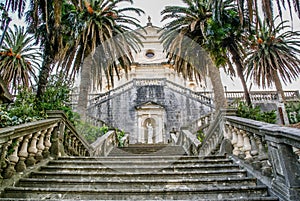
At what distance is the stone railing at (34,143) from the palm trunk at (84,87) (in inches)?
191

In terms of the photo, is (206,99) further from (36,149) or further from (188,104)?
(36,149)

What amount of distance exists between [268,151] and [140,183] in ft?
6.58

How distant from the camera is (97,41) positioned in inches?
502

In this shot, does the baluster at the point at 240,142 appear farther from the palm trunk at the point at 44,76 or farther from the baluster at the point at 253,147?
the palm trunk at the point at 44,76

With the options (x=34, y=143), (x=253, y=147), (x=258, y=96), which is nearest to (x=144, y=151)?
(x=34, y=143)

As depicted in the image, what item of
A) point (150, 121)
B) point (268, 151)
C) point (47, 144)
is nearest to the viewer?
point (268, 151)

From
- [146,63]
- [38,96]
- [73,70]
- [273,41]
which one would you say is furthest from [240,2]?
[146,63]

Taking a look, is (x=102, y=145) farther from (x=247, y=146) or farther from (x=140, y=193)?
(x=247, y=146)

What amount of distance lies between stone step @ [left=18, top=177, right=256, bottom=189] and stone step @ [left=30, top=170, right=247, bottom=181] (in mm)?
289

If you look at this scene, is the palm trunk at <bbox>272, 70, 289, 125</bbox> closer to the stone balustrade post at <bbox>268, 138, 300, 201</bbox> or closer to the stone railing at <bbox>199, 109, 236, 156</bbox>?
the stone railing at <bbox>199, 109, 236, 156</bbox>

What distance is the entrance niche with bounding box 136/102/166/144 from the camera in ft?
59.5

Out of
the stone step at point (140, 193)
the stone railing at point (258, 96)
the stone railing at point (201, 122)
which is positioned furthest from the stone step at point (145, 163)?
the stone railing at point (258, 96)

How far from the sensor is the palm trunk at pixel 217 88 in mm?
10430

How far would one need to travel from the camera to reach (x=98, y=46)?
12.7 metres
